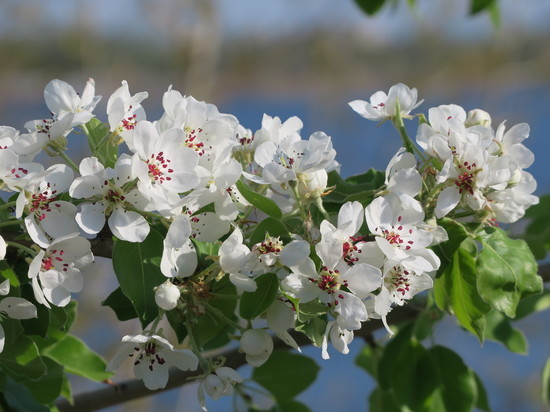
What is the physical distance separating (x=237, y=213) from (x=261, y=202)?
30mm

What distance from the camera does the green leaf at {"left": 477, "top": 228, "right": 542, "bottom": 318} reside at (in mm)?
819

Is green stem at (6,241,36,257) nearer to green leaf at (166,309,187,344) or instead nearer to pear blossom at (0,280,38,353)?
pear blossom at (0,280,38,353)

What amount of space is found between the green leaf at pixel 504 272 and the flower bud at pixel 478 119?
131mm

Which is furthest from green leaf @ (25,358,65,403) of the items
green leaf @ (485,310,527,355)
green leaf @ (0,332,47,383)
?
green leaf @ (485,310,527,355)

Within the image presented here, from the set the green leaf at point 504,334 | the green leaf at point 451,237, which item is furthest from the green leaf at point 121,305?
the green leaf at point 504,334

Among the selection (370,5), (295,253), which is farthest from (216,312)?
(370,5)

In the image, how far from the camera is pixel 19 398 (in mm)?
929

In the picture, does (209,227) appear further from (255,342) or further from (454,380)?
(454,380)

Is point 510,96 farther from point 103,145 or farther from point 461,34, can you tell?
point 103,145

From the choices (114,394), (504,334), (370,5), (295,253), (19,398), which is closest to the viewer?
(295,253)

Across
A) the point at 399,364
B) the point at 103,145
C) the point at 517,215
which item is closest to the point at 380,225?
the point at 517,215

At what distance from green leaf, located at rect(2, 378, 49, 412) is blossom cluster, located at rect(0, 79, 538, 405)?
0.19 metres

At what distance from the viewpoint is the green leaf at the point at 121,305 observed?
0.83 metres

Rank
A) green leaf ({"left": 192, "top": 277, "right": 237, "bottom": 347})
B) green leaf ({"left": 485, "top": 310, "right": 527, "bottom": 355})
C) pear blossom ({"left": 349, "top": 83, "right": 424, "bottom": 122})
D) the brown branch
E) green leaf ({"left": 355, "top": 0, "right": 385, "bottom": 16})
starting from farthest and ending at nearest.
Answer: green leaf ({"left": 355, "top": 0, "right": 385, "bottom": 16}), green leaf ({"left": 485, "top": 310, "right": 527, "bottom": 355}), the brown branch, pear blossom ({"left": 349, "top": 83, "right": 424, "bottom": 122}), green leaf ({"left": 192, "top": 277, "right": 237, "bottom": 347})
